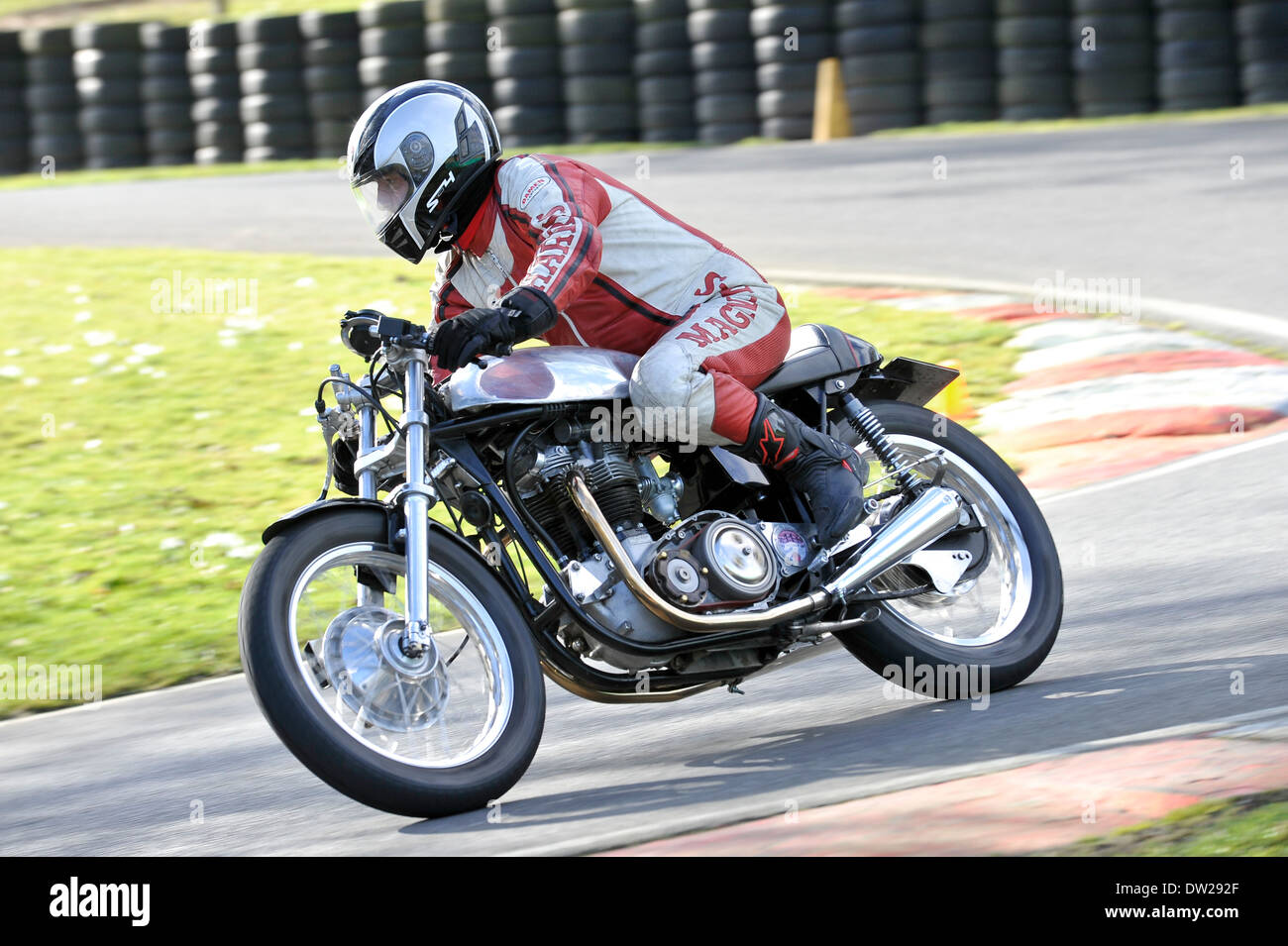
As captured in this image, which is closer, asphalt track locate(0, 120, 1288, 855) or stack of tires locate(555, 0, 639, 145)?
asphalt track locate(0, 120, 1288, 855)

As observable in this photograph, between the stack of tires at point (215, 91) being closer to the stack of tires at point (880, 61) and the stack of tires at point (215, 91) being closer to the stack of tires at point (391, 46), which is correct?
the stack of tires at point (391, 46)

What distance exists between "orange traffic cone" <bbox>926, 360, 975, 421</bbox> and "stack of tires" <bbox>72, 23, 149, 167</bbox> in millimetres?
12360

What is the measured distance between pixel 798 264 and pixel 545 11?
6.88m

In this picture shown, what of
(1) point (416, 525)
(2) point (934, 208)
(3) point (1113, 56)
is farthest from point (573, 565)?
(3) point (1113, 56)

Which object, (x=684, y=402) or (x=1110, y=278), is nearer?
(x=684, y=402)

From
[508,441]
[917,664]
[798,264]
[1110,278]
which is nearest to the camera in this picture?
[508,441]

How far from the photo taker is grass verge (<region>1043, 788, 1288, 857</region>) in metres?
3.44

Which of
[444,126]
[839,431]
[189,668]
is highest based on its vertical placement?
[444,126]

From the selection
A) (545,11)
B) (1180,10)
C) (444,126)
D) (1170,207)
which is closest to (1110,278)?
(1170,207)

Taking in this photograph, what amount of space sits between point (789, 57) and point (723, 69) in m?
0.67

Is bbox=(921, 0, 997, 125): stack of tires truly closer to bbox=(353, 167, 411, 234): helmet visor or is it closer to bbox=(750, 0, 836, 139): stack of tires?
bbox=(750, 0, 836, 139): stack of tires

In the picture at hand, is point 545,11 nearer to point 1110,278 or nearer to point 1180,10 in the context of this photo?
point 1180,10

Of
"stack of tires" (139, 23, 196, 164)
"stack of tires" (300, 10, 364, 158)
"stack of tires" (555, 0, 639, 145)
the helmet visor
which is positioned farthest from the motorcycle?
"stack of tires" (139, 23, 196, 164)
